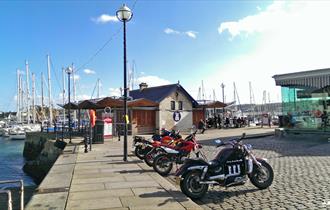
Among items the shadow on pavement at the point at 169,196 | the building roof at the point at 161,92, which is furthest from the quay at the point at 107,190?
the building roof at the point at 161,92

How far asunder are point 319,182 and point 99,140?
609 inches

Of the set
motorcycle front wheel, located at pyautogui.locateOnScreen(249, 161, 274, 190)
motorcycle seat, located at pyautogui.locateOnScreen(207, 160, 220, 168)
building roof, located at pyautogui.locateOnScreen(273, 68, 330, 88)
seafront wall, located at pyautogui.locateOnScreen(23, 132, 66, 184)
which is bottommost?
seafront wall, located at pyautogui.locateOnScreen(23, 132, 66, 184)

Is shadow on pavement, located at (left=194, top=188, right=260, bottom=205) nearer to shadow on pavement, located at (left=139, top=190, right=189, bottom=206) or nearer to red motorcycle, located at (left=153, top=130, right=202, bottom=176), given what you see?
shadow on pavement, located at (left=139, top=190, right=189, bottom=206)

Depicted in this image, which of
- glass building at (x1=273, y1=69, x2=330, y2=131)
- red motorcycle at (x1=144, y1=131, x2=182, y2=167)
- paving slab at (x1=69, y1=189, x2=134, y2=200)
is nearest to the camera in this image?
paving slab at (x1=69, y1=189, x2=134, y2=200)

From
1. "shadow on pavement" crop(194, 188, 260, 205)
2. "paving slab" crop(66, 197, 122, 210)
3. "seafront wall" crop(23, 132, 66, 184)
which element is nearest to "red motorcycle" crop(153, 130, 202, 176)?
"shadow on pavement" crop(194, 188, 260, 205)

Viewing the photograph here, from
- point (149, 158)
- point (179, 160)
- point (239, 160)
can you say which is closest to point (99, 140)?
point (149, 158)

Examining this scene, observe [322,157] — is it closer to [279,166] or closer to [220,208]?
[279,166]

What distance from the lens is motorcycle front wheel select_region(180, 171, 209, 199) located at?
7.87 meters

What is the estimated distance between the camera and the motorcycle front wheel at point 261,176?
8672 mm

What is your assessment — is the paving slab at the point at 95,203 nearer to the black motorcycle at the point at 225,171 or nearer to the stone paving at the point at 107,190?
the stone paving at the point at 107,190

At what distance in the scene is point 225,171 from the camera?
8.27 metres

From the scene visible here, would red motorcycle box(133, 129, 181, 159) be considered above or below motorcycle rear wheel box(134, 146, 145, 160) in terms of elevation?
above

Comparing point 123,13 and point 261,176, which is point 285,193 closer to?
point 261,176

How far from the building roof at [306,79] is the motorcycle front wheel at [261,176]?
1502cm
